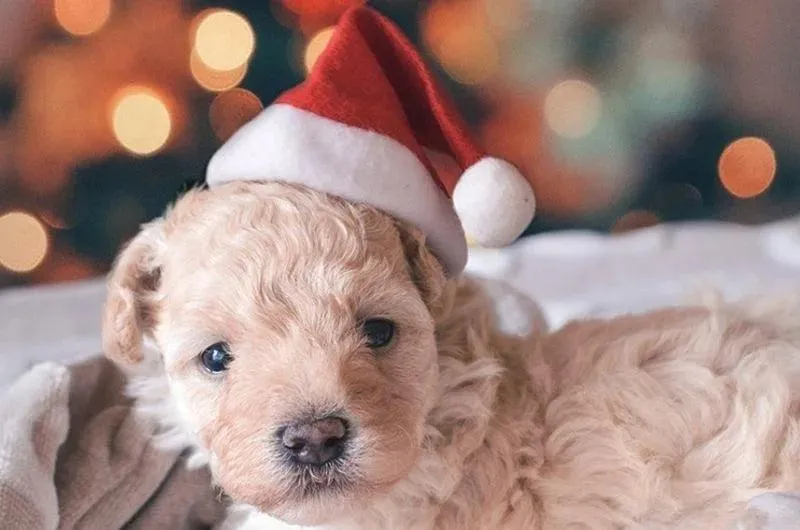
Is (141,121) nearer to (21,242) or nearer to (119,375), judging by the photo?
(21,242)

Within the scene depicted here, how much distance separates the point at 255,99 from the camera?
2.17m

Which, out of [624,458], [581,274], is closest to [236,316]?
[624,458]

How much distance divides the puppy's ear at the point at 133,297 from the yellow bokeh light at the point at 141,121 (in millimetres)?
889

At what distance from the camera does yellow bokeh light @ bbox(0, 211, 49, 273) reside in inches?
85.7

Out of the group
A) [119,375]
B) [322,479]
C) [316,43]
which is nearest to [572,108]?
[316,43]

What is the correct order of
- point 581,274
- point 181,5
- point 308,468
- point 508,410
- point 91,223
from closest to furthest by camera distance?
point 308,468 → point 508,410 → point 181,5 → point 91,223 → point 581,274

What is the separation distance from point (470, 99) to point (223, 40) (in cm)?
62

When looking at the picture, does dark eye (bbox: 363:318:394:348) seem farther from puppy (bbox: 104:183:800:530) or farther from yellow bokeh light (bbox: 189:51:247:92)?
yellow bokeh light (bbox: 189:51:247:92)

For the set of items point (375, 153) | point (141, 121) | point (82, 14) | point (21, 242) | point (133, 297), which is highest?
point (375, 153)

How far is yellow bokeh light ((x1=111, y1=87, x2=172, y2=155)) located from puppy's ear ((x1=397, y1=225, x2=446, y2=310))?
3.60 ft

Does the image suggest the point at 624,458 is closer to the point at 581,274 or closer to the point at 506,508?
the point at 506,508

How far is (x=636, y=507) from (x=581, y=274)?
1.24m

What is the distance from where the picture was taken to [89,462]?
4.91ft

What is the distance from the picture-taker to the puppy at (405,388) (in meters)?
1.09
